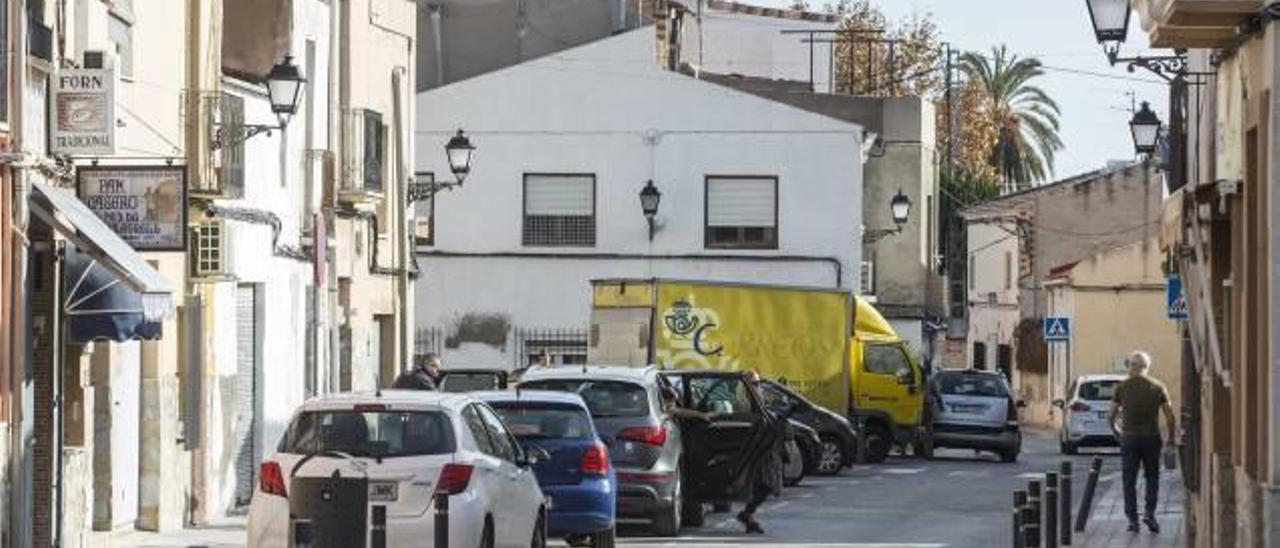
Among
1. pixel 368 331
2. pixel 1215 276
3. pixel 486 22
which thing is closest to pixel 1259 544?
pixel 1215 276

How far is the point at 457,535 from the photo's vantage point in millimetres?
21172

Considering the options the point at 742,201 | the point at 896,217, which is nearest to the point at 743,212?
the point at 742,201

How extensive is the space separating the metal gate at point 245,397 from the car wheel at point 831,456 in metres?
11.3

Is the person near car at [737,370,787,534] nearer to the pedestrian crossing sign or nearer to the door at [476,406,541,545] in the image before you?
the door at [476,406,541,545]

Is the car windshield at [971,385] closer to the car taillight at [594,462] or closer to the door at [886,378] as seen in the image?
the door at [886,378]

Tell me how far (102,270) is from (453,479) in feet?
16.5

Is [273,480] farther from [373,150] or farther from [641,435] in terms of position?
[373,150]

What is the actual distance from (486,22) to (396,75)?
56.6ft

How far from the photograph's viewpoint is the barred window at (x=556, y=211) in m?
55.8

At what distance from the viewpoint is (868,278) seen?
60844 mm

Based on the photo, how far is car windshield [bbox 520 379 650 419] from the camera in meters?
28.0

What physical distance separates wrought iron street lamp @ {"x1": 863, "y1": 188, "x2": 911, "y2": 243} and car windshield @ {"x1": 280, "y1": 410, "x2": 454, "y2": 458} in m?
35.7

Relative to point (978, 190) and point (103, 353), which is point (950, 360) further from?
point (103, 353)

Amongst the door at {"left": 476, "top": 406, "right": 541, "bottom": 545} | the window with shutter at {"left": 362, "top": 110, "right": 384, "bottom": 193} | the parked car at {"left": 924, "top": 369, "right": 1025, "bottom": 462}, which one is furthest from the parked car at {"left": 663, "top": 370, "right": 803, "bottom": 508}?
the parked car at {"left": 924, "top": 369, "right": 1025, "bottom": 462}
